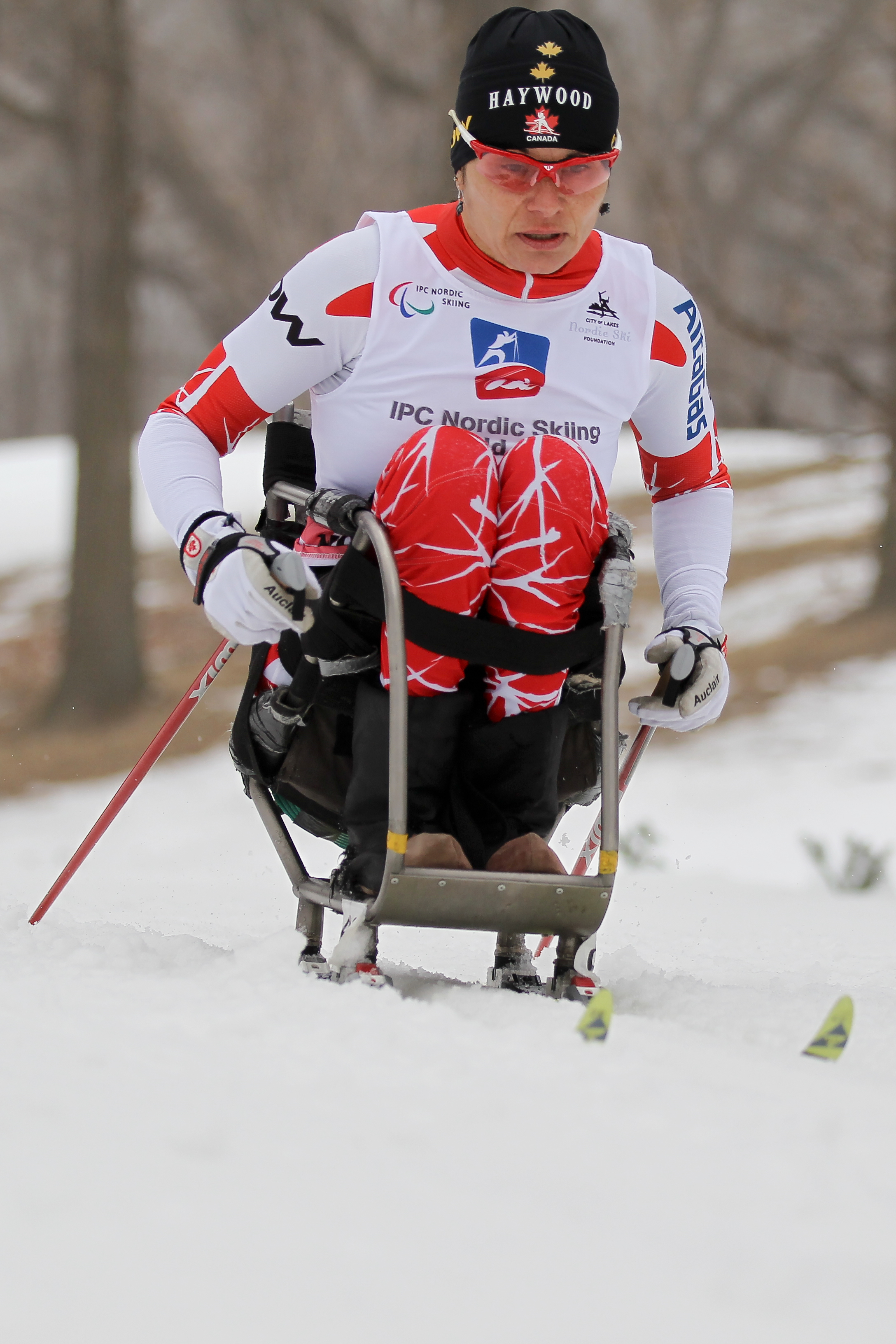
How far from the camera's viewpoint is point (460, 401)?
2.12m

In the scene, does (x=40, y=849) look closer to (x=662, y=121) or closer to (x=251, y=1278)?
(x=251, y=1278)

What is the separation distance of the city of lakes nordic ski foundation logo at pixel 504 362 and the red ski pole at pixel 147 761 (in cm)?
67

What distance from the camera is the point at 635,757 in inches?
94.3

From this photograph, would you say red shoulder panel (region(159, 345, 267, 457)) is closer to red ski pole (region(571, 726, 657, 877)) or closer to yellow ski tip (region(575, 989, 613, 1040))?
red ski pole (region(571, 726, 657, 877))

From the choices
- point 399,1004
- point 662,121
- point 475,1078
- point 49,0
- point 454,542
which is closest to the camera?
point 475,1078

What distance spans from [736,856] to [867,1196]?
15.6 feet

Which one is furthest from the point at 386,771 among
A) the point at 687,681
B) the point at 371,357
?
the point at 371,357

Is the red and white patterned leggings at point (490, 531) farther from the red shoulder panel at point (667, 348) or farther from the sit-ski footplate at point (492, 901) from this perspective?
the red shoulder panel at point (667, 348)

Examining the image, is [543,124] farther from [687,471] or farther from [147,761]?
[147,761]

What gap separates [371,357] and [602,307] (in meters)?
0.39

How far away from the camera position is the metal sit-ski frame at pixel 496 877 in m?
1.84

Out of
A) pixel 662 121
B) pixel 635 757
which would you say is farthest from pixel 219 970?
pixel 662 121

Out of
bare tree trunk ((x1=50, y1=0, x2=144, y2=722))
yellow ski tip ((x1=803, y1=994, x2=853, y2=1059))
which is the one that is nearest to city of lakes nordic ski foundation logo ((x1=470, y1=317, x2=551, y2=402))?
yellow ski tip ((x1=803, y1=994, x2=853, y2=1059))

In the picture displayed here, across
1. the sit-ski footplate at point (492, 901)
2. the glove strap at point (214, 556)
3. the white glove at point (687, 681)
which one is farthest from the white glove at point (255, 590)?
the white glove at point (687, 681)
